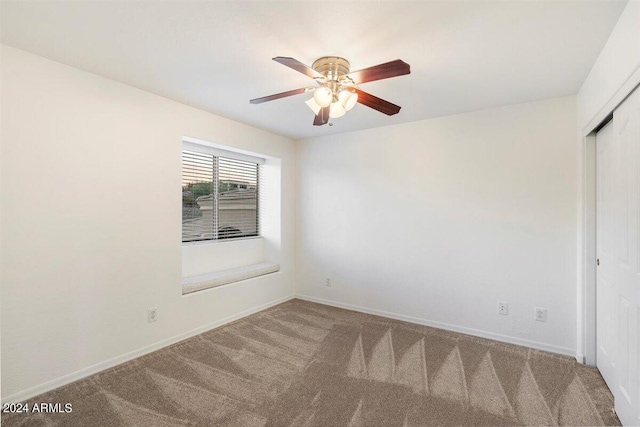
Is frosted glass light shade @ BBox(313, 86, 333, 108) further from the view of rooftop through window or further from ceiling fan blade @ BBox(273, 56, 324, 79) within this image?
the view of rooftop through window

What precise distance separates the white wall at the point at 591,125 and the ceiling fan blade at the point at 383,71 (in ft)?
3.74

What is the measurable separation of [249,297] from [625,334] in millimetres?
3368

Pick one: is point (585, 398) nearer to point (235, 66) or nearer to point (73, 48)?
point (235, 66)

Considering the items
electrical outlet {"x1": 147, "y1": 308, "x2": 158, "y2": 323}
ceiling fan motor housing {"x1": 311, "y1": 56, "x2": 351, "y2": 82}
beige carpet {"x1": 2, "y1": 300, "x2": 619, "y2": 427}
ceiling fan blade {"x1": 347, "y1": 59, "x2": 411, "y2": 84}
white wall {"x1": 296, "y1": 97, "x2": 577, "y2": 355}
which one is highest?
ceiling fan motor housing {"x1": 311, "y1": 56, "x2": 351, "y2": 82}

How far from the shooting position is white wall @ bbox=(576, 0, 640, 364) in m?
1.67

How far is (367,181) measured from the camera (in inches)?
153

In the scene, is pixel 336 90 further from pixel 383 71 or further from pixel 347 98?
pixel 383 71

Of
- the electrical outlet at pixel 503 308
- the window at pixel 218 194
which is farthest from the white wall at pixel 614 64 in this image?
the window at pixel 218 194

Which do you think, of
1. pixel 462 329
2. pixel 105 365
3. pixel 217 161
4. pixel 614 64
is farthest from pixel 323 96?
pixel 462 329

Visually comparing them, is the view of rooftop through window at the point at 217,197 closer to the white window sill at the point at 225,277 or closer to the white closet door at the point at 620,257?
the white window sill at the point at 225,277

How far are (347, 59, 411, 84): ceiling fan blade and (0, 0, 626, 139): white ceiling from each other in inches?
8.8

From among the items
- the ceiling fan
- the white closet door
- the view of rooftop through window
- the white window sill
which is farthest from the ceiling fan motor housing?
the white window sill

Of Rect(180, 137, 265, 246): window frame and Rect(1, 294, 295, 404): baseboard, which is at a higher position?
A: Rect(180, 137, 265, 246): window frame

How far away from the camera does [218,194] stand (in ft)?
13.1
